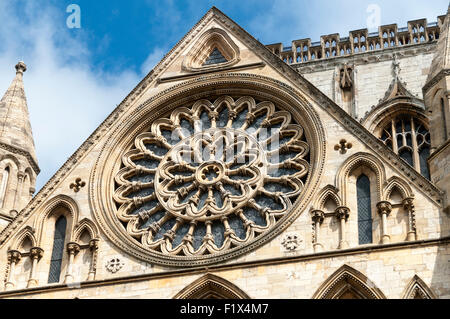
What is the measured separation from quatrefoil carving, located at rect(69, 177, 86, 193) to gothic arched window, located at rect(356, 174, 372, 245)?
17.9 feet

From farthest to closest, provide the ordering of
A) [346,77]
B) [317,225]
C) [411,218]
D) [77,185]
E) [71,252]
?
[346,77] < [77,185] < [71,252] < [317,225] < [411,218]

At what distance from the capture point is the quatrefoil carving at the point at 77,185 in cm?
2577

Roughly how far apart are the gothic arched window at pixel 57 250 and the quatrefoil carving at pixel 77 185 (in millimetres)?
602

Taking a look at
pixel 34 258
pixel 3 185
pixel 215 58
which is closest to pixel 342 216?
pixel 215 58

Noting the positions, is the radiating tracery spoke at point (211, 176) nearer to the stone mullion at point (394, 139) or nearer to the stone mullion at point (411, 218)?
the stone mullion at point (411, 218)

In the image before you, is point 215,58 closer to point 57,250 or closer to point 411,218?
point 57,250

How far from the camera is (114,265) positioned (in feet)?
79.7

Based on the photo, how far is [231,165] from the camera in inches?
1005

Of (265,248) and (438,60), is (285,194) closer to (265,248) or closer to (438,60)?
(265,248)

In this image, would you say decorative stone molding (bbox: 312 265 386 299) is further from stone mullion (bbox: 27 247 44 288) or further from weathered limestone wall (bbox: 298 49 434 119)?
weathered limestone wall (bbox: 298 49 434 119)

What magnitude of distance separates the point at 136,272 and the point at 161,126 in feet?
12.8

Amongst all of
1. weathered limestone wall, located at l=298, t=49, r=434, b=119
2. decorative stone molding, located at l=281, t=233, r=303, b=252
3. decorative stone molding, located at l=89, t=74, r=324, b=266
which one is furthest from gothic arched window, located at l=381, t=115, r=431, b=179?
decorative stone molding, located at l=281, t=233, r=303, b=252

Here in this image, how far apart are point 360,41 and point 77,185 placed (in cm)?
1321

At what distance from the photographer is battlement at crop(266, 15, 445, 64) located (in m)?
35.8
